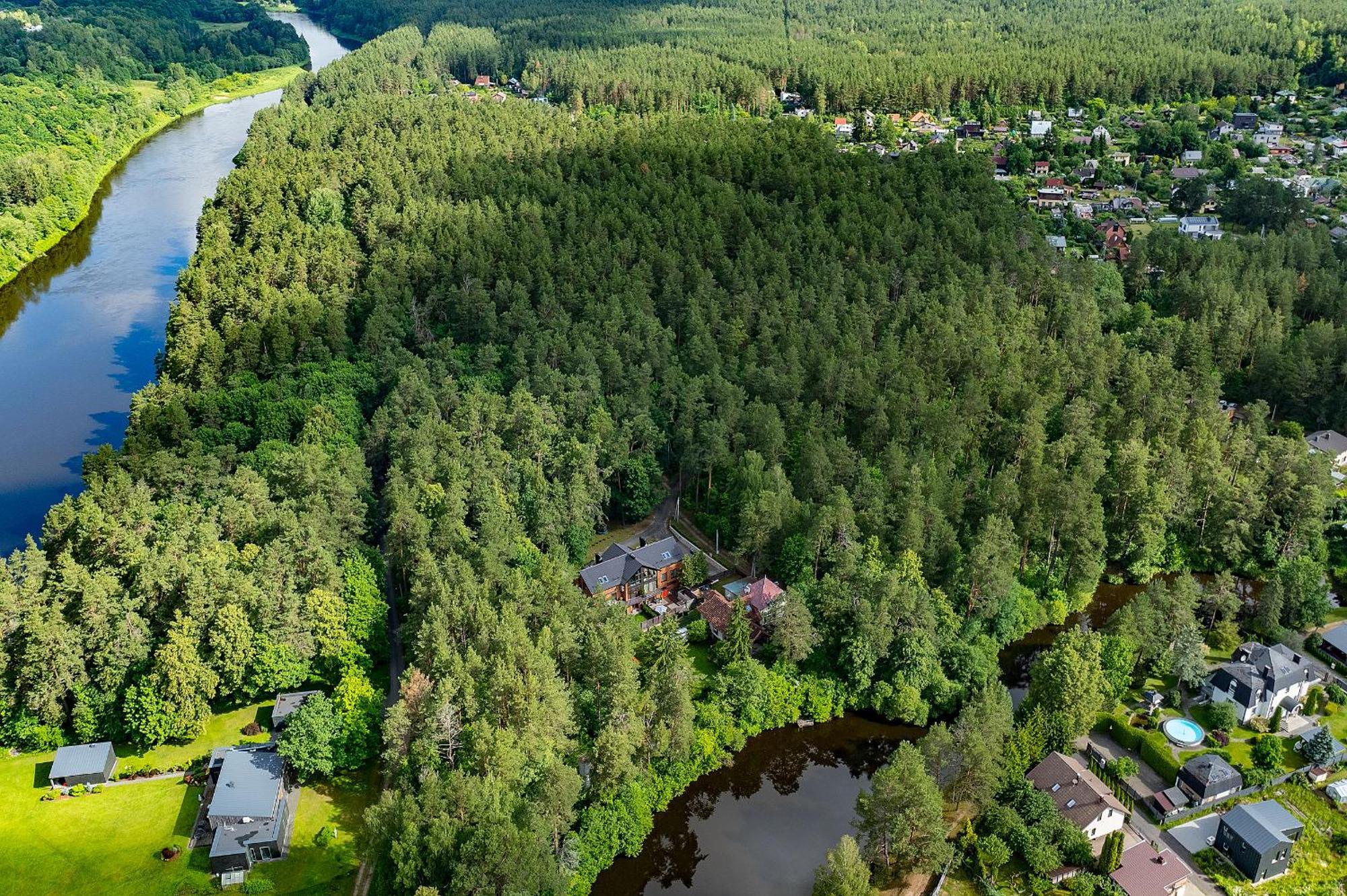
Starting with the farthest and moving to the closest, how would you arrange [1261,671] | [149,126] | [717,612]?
[149,126], [717,612], [1261,671]

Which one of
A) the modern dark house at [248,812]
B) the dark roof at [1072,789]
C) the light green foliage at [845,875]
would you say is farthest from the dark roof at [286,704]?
the dark roof at [1072,789]

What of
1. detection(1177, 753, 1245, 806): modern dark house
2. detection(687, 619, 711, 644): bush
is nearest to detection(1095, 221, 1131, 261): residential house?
detection(1177, 753, 1245, 806): modern dark house

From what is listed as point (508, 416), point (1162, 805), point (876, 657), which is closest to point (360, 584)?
point (508, 416)

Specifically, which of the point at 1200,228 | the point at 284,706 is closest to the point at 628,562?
the point at 284,706

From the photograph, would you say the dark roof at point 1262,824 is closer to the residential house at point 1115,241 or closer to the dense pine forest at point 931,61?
the residential house at point 1115,241

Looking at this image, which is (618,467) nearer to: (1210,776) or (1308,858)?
(1210,776)

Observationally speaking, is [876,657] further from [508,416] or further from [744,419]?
[508,416]

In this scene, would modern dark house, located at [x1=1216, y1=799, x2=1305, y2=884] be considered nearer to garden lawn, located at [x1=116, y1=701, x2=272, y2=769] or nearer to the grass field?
the grass field
